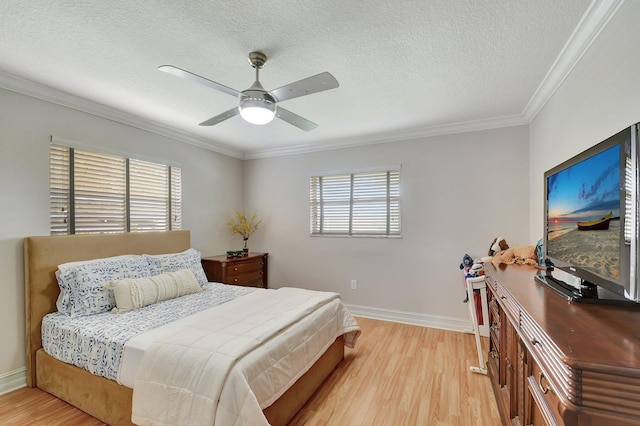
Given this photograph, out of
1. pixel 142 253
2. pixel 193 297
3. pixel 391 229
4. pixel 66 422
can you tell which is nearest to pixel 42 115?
pixel 142 253

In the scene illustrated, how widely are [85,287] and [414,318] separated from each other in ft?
11.6

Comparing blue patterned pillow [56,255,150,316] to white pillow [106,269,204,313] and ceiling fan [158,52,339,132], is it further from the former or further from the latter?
ceiling fan [158,52,339,132]

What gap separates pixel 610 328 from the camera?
3.13 ft

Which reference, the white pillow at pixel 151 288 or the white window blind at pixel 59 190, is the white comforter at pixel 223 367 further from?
the white window blind at pixel 59 190

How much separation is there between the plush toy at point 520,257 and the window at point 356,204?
1470 mm

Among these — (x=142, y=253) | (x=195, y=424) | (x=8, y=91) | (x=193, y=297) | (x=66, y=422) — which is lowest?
(x=66, y=422)

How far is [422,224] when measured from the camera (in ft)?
12.0

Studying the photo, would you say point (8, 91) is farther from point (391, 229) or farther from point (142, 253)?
point (391, 229)

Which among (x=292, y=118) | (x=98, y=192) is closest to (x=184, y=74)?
(x=292, y=118)

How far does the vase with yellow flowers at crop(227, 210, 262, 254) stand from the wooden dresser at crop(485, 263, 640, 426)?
370 cm

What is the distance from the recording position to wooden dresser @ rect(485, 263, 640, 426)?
727 mm

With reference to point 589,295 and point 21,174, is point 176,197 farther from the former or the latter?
point 589,295

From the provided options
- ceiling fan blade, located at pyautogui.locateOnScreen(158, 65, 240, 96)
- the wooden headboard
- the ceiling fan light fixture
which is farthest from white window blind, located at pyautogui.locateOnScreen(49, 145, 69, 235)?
the ceiling fan light fixture

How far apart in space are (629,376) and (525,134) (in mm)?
3189
